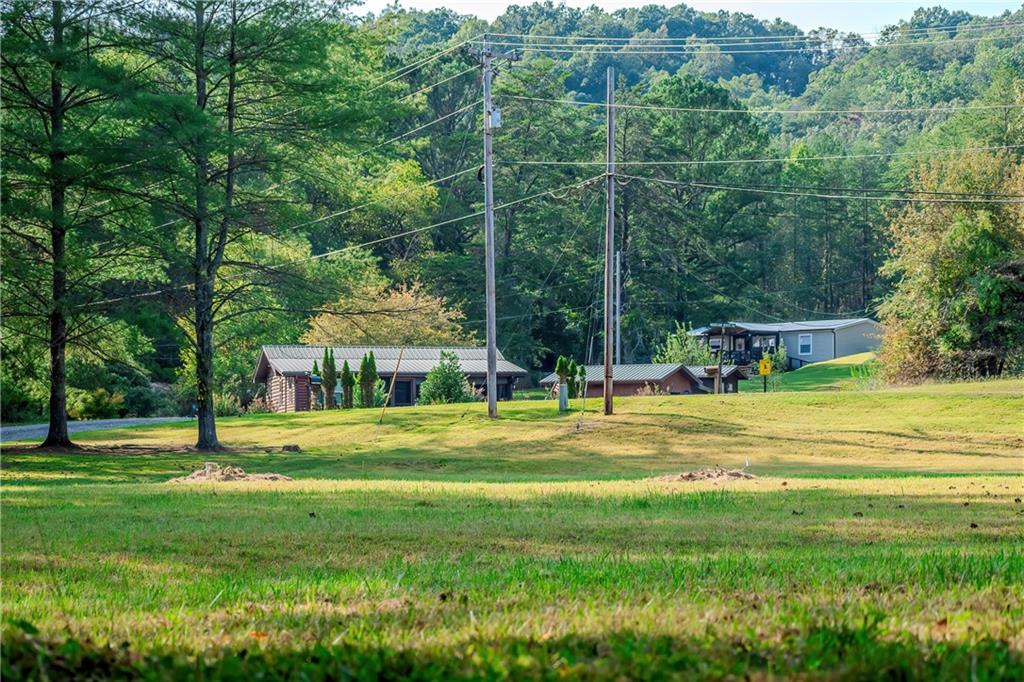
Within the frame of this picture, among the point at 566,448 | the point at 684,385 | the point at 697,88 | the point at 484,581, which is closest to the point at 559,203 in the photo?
the point at 697,88

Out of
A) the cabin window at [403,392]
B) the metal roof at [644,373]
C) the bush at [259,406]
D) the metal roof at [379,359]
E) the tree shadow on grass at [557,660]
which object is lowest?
the bush at [259,406]

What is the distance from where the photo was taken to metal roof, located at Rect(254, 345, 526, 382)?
5684 cm

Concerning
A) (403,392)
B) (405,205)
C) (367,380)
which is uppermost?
(405,205)

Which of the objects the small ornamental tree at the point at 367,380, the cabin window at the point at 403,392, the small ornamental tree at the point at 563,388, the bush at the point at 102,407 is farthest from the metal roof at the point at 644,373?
the bush at the point at 102,407

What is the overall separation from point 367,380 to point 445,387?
341 centimetres

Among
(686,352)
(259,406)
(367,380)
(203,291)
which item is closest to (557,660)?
(203,291)

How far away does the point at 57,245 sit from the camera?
2947 centimetres

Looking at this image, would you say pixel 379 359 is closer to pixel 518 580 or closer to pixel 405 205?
pixel 405 205

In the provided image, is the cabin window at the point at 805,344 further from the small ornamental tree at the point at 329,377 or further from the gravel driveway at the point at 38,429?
the gravel driveway at the point at 38,429

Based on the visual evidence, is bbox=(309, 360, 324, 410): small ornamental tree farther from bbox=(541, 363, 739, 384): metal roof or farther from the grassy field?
the grassy field

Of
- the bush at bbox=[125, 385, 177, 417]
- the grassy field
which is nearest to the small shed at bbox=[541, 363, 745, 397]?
the bush at bbox=[125, 385, 177, 417]

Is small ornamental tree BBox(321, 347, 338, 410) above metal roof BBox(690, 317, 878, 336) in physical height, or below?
below

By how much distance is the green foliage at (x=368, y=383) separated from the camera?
49.4 meters

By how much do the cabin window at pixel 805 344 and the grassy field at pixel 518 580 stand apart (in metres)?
70.7
